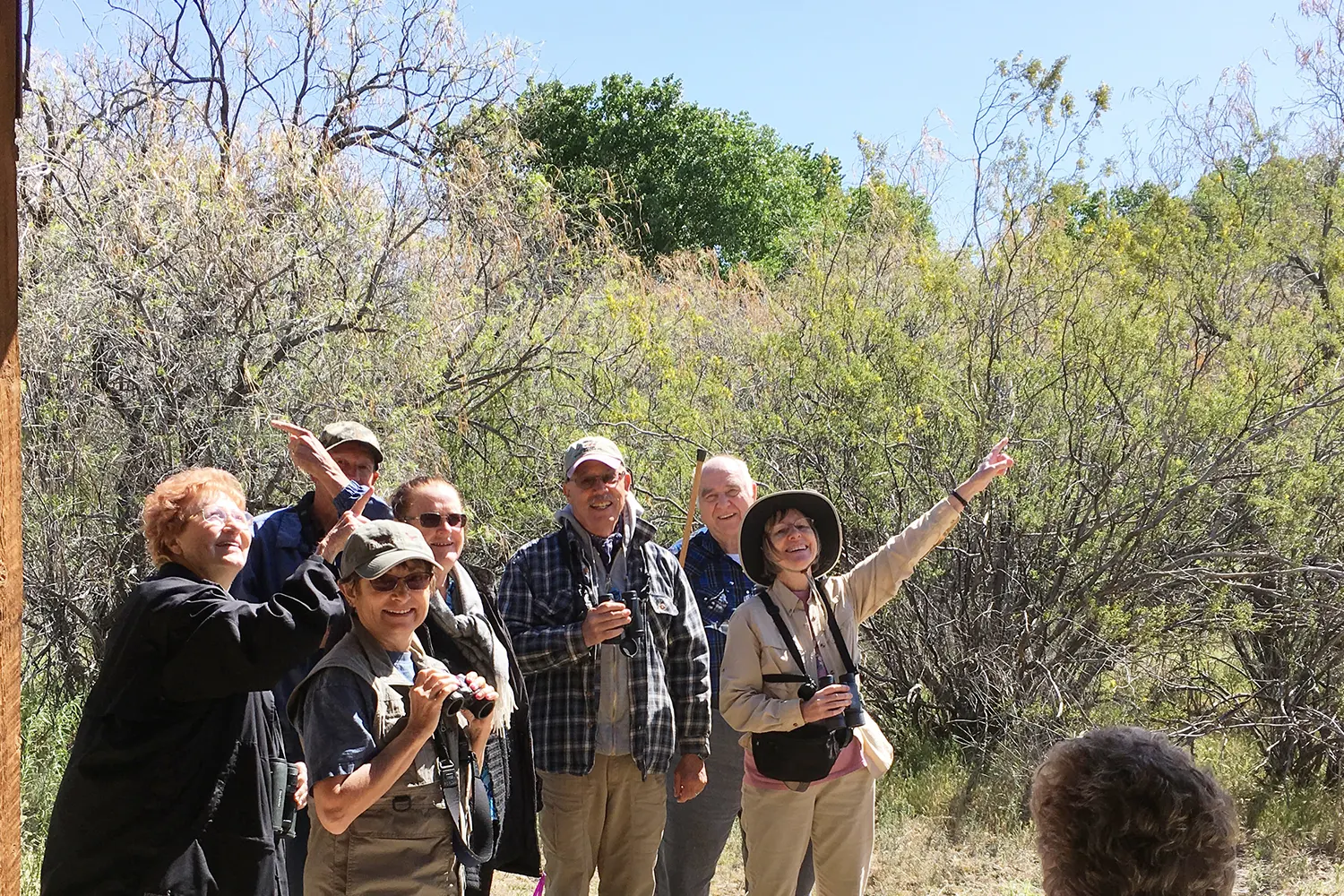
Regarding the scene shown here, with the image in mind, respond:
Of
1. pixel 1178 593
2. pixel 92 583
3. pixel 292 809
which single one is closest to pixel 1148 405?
pixel 1178 593

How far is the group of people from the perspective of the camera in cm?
259

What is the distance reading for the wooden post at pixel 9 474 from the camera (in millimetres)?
2051

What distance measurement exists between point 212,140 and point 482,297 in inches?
84.4

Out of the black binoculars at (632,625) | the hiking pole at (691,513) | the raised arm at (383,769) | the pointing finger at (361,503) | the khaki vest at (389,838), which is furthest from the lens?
the hiking pole at (691,513)

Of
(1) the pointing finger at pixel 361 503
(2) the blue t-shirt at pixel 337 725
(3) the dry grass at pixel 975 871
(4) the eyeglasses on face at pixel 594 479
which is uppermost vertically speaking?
(4) the eyeglasses on face at pixel 594 479

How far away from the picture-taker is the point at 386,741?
2670mm

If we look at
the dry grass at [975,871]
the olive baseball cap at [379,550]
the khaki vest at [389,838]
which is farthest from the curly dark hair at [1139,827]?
the dry grass at [975,871]

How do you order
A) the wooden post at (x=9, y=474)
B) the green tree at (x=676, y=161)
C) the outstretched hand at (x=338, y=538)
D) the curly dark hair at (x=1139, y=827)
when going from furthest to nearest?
the green tree at (x=676, y=161) < the outstretched hand at (x=338, y=538) < the wooden post at (x=9, y=474) < the curly dark hair at (x=1139, y=827)

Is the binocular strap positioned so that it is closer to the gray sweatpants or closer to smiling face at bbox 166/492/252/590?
the gray sweatpants

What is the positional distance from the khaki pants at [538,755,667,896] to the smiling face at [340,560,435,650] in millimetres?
1056

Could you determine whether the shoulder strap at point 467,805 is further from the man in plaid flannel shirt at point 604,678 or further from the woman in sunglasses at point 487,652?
the man in plaid flannel shirt at point 604,678

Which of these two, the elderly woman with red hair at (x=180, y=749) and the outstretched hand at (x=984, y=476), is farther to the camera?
the outstretched hand at (x=984, y=476)

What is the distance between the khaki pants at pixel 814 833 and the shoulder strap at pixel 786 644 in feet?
1.09

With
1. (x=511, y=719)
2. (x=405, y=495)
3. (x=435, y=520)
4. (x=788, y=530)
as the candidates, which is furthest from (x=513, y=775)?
(x=788, y=530)
